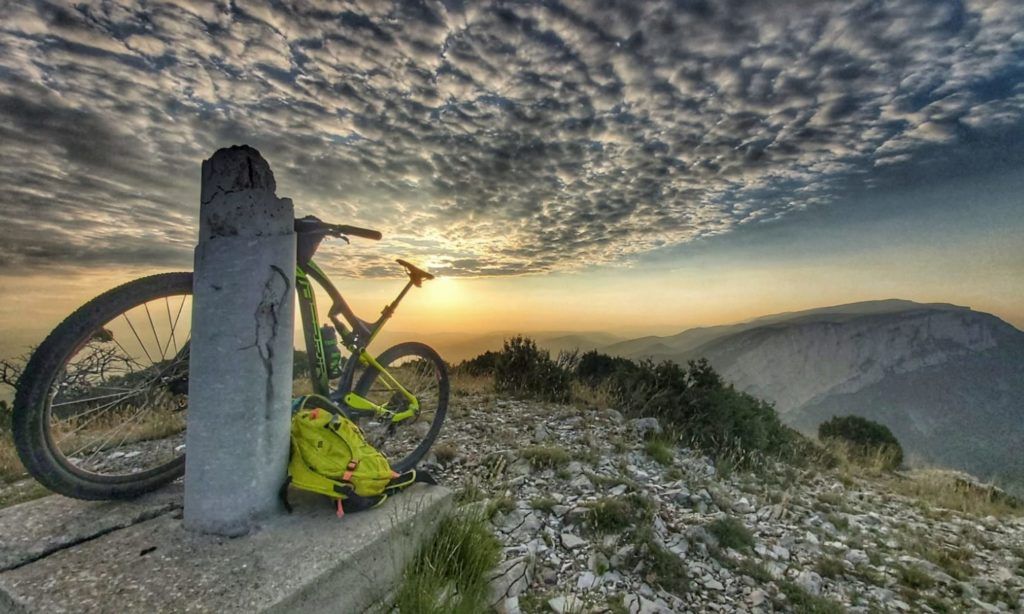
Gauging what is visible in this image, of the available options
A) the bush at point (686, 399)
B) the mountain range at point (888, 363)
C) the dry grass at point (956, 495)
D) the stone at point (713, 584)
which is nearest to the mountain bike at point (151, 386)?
the stone at point (713, 584)

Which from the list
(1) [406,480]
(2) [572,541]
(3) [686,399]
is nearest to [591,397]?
(3) [686,399]

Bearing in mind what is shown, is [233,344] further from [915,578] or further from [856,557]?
[915,578]

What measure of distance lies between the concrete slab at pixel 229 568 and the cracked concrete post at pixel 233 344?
0.69 ft

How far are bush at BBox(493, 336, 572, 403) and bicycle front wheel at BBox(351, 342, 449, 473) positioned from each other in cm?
321

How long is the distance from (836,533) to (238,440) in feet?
20.4

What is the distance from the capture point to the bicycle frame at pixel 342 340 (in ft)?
12.7

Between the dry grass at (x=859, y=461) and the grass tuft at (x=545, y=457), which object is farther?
the dry grass at (x=859, y=461)

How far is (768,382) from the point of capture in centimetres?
7319

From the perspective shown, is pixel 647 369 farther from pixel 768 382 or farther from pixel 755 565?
pixel 768 382

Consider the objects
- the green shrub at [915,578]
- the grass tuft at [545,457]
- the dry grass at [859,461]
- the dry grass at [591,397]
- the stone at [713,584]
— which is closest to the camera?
the stone at [713,584]

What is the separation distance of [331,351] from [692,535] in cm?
374

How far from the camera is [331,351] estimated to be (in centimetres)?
408

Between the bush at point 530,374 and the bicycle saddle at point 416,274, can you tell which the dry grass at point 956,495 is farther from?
the bicycle saddle at point 416,274

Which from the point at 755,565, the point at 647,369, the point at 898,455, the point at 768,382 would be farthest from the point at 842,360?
the point at 755,565
